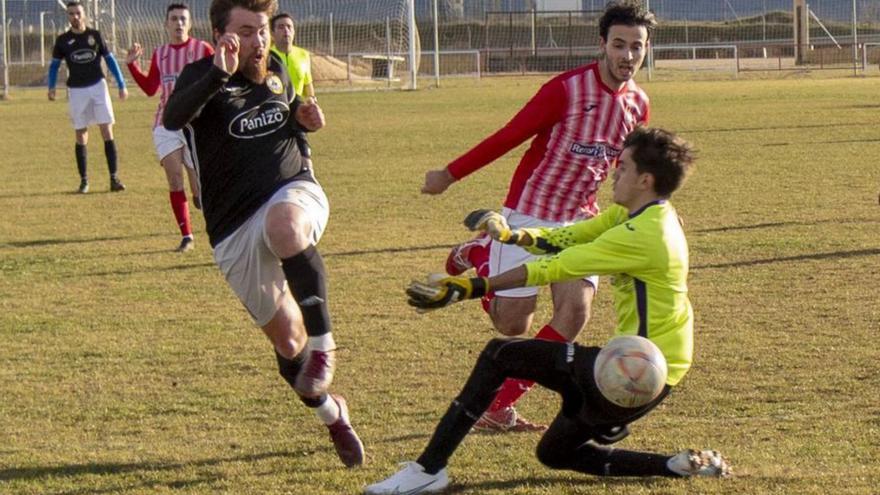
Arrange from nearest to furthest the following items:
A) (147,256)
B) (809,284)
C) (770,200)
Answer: (809,284), (147,256), (770,200)

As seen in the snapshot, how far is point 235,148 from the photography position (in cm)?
553

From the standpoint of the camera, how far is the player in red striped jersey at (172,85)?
1169 centimetres

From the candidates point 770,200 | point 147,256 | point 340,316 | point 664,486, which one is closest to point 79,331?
point 340,316

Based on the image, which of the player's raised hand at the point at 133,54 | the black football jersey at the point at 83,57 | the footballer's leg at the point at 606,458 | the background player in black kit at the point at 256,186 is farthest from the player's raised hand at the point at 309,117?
the black football jersey at the point at 83,57

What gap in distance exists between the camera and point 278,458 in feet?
18.5

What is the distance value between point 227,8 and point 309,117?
22.0 inches

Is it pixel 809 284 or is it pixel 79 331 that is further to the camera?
Result: pixel 809 284

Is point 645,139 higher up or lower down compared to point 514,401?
higher up

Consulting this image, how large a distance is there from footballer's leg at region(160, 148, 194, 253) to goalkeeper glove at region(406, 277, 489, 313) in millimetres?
7649

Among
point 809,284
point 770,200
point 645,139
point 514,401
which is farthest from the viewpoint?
point 770,200

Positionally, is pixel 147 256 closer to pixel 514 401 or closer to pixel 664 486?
pixel 514 401

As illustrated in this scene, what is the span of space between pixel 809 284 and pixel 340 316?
129 inches

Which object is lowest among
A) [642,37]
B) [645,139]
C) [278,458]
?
[278,458]

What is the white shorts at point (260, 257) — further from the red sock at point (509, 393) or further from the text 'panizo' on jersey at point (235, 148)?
the red sock at point (509, 393)
